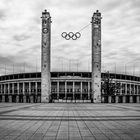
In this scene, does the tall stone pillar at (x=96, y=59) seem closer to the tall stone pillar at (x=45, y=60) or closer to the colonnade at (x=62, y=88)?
the tall stone pillar at (x=45, y=60)

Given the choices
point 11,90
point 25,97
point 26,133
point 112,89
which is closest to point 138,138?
point 26,133

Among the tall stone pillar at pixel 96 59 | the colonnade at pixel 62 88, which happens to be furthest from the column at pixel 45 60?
the colonnade at pixel 62 88

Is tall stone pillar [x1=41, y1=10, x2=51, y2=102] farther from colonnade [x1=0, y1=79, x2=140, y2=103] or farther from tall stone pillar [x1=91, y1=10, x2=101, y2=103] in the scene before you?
colonnade [x1=0, y1=79, x2=140, y2=103]

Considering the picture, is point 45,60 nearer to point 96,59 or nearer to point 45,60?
point 45,60

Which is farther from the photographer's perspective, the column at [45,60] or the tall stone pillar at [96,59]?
the tall stone pillar at [96,59]

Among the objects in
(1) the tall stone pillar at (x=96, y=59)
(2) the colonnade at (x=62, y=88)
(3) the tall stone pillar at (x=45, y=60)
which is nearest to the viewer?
(3) the tall stone pillar at (x=45, y=60)

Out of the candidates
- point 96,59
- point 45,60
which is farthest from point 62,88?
point 96,59

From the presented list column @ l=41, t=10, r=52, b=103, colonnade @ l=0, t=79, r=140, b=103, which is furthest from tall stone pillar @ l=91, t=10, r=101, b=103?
colonnade @ l=0, t=79, r=140, b=103


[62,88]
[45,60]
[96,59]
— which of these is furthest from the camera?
[62,88]

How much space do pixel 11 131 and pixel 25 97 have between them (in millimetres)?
43165

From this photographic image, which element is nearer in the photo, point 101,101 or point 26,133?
point 26,133

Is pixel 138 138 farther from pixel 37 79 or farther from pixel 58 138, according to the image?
pixel 37 79

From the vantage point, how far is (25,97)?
52.9 meters

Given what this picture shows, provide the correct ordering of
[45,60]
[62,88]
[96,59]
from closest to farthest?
[45,60], [96,59], [62,88]
